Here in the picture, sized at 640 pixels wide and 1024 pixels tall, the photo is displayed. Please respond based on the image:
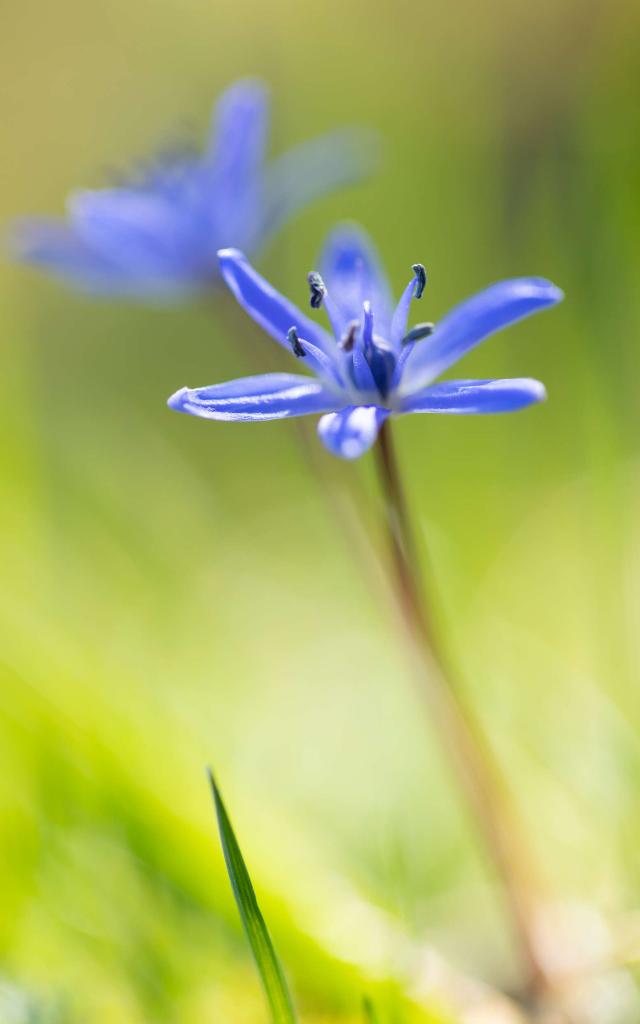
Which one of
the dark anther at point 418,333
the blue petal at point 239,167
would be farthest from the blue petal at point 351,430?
the blue petal at point 239,167

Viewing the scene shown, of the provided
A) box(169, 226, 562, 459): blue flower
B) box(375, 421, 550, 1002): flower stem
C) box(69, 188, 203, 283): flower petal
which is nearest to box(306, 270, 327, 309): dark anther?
box(169, 226, 562, 459): blue flower

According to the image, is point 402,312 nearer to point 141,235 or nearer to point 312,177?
point 141,235

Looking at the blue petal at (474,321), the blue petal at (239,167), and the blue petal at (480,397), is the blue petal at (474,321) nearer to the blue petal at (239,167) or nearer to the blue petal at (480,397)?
the blue petal at (480,397)

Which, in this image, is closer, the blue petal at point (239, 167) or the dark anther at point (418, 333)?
the dark anther at point (418, 333)

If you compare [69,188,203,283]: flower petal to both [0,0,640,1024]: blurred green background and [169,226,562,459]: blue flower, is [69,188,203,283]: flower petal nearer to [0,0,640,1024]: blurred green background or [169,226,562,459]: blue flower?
[0,0,640,1024]: blurred green background

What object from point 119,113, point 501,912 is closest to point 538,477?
point 501,912

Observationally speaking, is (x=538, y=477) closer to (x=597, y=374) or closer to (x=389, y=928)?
(x=597, y=374)
